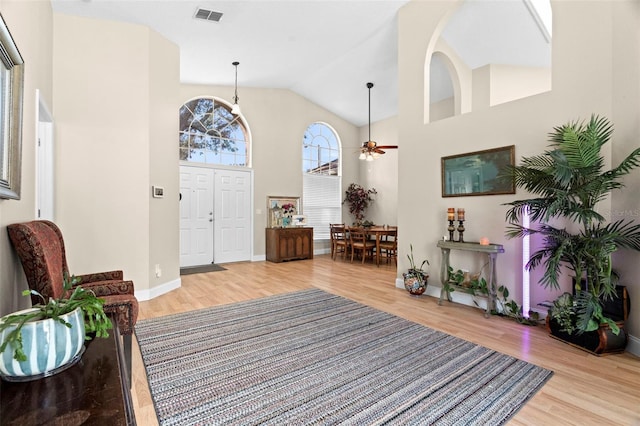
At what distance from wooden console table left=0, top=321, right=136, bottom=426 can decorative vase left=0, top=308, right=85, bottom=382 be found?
3cm

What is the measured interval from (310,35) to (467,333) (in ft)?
14.8

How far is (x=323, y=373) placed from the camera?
2.12 m

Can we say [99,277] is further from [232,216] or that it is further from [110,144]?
[232,216]

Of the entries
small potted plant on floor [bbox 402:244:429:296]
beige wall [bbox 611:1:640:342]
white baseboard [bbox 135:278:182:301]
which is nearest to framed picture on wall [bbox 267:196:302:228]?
white baseboard [bbox 135:278:182:301]

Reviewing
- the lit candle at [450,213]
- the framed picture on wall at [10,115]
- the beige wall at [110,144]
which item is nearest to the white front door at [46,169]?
the beige wall at [110,144]

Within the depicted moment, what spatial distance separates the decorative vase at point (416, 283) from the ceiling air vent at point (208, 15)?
4141mm

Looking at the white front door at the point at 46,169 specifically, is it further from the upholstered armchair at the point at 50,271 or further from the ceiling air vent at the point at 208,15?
the ceiling air vent at the point at 208,15

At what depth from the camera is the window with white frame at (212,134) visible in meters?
6.14

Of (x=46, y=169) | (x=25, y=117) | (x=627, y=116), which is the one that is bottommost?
(x=46, y=169)

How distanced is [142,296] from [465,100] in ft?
18.4

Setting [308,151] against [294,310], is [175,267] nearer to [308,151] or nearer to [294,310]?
[294,310]

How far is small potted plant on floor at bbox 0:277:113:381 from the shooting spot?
97 cm

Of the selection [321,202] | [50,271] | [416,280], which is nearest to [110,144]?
[50,271]

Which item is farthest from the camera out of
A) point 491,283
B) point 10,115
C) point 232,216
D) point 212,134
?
point 232,216
